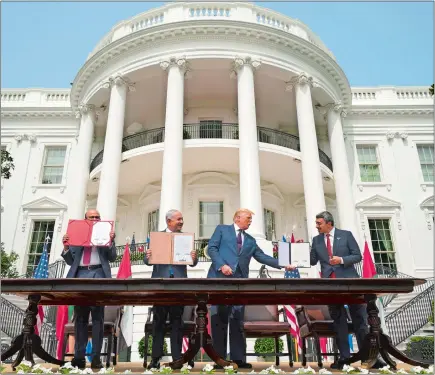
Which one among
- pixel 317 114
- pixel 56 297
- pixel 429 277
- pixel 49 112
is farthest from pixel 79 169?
pixel 429 277

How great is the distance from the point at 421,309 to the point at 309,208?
4493 millimetres

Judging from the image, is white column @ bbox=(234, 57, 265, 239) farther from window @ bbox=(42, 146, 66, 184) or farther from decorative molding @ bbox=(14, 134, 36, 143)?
decorative molding @ bbox=(14, 134, 36, 143)

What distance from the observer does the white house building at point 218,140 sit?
15625mm

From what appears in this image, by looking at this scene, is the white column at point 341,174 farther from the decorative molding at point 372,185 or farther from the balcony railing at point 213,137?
the decorative molding at point 372,185

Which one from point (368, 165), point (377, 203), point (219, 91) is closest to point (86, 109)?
point (219, 91)

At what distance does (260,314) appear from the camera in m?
5.98

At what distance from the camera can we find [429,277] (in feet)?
55.7

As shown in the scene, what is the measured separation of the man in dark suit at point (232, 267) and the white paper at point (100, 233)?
126 cm

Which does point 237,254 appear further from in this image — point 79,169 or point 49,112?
point 49,112

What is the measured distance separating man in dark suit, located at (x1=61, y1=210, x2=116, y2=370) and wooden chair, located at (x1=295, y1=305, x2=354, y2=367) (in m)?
2.65

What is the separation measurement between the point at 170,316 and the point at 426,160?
725 inches

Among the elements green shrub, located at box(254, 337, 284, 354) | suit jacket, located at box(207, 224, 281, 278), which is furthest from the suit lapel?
green shrub, located at box(254, 337, 284, 354)

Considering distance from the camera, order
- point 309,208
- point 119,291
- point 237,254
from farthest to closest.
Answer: point 309,208, point 237,254, point 119,291

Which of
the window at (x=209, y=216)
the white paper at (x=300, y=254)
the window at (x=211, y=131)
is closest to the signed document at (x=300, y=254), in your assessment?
the white paper at (x=300, y=254)
